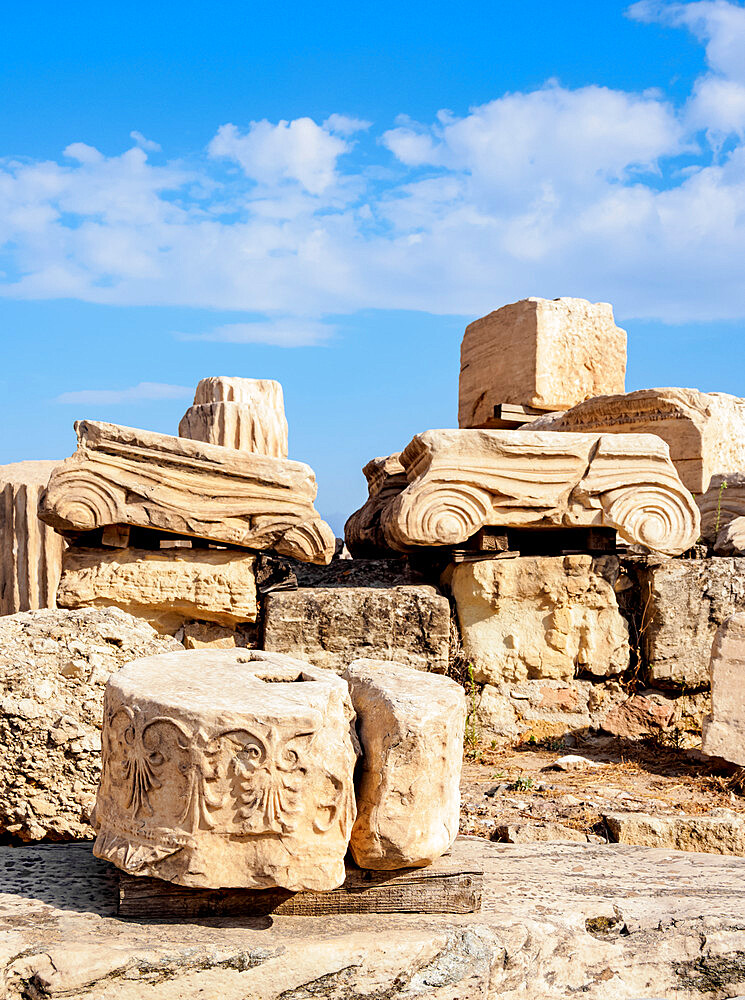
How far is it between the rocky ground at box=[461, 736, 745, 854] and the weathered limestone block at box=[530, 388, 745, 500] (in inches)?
79.5

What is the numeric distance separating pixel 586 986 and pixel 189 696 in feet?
4.37

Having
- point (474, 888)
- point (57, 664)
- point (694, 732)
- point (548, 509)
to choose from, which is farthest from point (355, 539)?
point (474, 888)

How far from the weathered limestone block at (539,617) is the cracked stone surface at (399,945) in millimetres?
2067

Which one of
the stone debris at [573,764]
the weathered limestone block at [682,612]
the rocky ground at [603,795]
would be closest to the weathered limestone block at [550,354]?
the weathered limestone block at [682,612]

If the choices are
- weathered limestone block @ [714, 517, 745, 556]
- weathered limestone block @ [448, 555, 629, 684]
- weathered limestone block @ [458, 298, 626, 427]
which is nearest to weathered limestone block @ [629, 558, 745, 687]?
weathered limestone block @ [448, 555, 629, 684]

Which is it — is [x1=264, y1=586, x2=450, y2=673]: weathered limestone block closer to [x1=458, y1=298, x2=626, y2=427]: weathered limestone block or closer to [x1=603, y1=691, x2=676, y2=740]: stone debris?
[x1=603, y1=691, x2=676, y2=740]: stone debris

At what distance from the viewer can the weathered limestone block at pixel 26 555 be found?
5910 mm

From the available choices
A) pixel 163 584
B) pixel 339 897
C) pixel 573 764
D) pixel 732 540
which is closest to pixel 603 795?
pixel 573 764

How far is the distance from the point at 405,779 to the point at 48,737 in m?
1.37

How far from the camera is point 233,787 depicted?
2.33 metres

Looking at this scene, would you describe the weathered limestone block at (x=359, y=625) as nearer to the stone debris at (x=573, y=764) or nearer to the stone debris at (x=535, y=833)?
the stone debris at (x=573, y=764)

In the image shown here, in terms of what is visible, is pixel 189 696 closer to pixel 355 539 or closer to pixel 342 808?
pixel 342 808

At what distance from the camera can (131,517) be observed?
4.59 m

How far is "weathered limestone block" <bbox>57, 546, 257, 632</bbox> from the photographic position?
4.63 m
